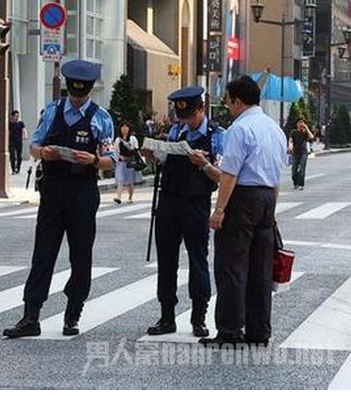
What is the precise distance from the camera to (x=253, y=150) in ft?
23.0

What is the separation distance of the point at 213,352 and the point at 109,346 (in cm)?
76

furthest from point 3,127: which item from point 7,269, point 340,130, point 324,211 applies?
point 340,130

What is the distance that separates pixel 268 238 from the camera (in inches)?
285

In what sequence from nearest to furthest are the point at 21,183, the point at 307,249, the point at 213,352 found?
the point at 213,352 → the point at 307,249 → the point at 21,183

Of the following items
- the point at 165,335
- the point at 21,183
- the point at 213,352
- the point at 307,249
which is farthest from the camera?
the point at 21,183

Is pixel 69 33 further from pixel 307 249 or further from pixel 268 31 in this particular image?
pixel 268 31

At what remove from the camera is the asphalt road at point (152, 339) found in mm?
6430

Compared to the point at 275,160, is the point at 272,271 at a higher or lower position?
lower

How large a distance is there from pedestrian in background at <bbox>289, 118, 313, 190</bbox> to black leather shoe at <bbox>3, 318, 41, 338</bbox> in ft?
57.3

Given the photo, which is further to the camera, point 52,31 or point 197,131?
point 52,31

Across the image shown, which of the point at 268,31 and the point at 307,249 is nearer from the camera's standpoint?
the point at 307,249

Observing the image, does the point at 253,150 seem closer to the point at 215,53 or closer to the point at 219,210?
the point at 219,210

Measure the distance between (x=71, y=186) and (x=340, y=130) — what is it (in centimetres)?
6532

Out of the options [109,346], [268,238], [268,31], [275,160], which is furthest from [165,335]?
[268,31]
